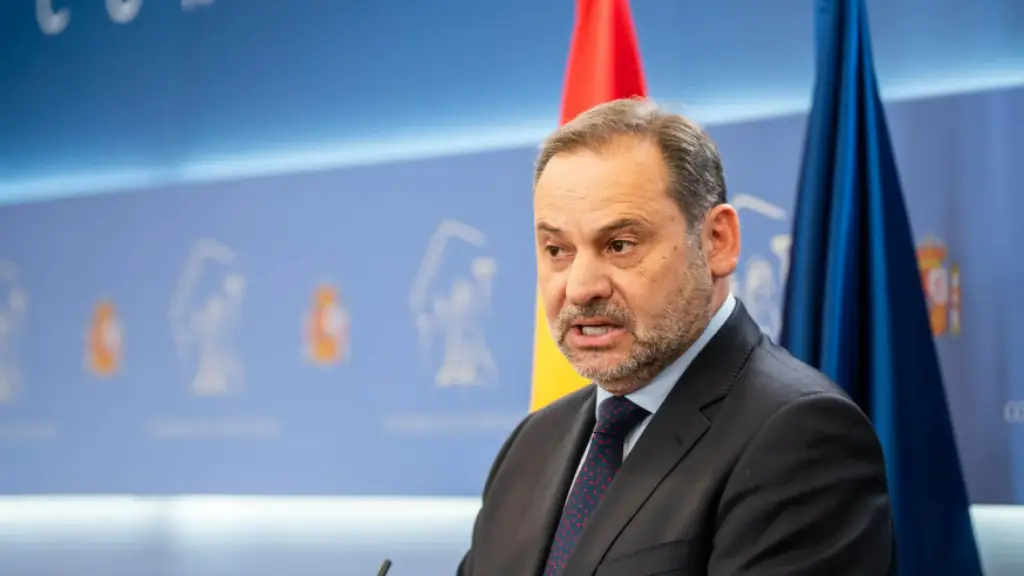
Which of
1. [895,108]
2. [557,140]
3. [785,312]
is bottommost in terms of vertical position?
[785,312]

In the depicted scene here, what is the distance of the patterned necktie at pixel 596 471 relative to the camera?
5.47 ft

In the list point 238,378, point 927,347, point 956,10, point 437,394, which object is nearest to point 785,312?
point 927,347

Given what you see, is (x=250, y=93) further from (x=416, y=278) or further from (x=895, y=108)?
(x=895, y=108)

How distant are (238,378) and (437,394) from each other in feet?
2.47

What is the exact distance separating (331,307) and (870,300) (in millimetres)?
1820

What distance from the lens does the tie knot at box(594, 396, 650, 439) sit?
1716mm

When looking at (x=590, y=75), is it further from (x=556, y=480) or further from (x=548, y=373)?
(x=556, y=480)

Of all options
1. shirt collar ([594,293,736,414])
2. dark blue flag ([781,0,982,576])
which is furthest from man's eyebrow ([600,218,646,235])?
Result: dark blue flag ([781,0,982,576])

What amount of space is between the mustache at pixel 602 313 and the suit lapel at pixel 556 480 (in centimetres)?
28

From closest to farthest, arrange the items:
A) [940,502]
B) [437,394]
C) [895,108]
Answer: [940,502], [895,108], [437,394]

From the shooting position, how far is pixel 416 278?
3650mm

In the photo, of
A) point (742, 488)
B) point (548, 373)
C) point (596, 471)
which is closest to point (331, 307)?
point (548, 373)

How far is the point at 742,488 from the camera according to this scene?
1.49 meters

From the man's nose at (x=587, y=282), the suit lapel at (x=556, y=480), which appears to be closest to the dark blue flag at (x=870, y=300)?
the suit lapel at (x=556, y=480)
